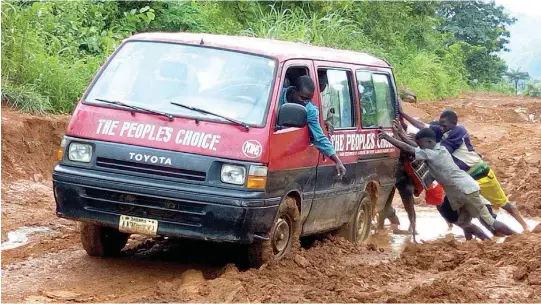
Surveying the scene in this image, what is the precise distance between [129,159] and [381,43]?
21556 mm

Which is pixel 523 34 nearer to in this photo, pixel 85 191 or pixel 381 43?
pixel 381 43

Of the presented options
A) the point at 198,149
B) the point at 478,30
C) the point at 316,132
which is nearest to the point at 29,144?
the point at 316,132

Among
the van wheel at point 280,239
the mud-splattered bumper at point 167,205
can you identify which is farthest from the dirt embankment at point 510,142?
the mud-splattered bumper at point 167,205

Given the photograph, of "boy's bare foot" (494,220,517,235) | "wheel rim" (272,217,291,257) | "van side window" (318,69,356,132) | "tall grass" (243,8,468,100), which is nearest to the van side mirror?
"wheel rim" (272,217,291,257)

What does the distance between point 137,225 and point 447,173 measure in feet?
13.1

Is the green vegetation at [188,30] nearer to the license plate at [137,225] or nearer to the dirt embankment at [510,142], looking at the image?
the dirt embankment at [510,142]

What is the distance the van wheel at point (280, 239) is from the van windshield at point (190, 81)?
82 cm

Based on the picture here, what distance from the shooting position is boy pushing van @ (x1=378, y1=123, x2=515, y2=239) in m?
9.38

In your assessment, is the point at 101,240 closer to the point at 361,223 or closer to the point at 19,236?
the point at 19,236

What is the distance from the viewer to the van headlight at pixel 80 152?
6.80 m

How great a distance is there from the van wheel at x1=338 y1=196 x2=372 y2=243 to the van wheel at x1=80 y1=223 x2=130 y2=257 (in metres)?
2.36

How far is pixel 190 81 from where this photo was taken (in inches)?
282

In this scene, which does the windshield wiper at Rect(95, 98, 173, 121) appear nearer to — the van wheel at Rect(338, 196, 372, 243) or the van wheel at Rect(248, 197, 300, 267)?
the van wheel at Rect(248, 197, 300, 267)

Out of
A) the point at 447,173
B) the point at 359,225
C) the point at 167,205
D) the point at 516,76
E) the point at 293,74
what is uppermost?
the point at 293,74
